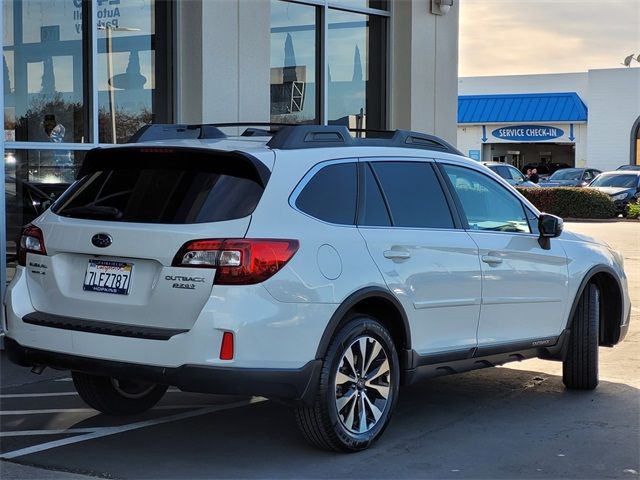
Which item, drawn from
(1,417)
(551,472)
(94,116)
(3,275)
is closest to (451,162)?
(551,472)

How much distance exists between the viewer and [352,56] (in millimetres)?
13398

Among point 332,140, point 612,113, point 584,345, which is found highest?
point 612,113

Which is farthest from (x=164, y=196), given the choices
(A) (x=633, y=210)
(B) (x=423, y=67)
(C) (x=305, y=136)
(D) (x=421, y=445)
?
(A) (x=633, y=210)

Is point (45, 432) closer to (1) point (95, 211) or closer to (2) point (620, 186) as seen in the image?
(1) point (95, 211)

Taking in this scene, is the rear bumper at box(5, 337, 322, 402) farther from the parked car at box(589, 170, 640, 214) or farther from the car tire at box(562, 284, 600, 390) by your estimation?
the parked car at box(589, 170, 640, 214)

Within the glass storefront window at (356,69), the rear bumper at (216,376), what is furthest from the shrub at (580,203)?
the rear bumper at (216,376)

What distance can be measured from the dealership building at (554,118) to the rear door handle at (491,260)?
4514 cm

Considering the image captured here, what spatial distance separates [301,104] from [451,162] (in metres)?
5.96

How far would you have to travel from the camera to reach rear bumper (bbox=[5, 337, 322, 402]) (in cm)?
522

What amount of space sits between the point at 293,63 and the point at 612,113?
40.7 m

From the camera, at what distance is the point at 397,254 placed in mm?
6059

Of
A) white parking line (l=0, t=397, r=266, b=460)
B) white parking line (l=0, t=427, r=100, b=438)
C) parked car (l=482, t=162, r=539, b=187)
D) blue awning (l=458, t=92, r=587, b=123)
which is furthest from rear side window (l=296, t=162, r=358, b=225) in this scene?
blue awning (l=458, t=92, r=587, b=123)

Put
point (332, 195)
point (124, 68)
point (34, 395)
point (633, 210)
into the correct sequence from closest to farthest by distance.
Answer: point (332, 195) < point (34, 395) < point (124, 68) < point (633, 210)

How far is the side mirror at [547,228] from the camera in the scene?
720cm
